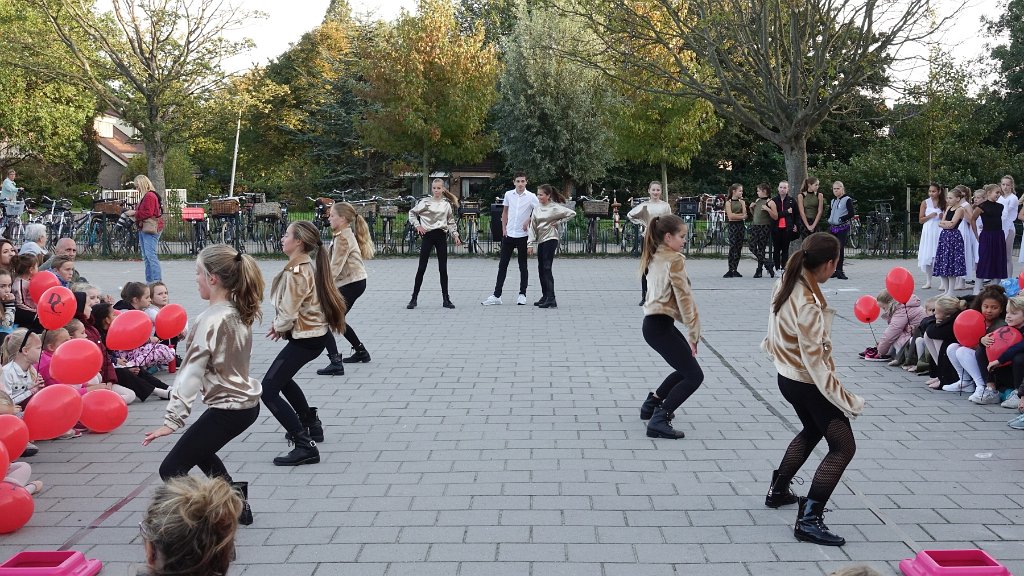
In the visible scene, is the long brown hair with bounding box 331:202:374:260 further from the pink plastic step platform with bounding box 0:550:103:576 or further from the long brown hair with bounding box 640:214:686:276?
the pink plastic step platform with bounding box 0:550:103:576

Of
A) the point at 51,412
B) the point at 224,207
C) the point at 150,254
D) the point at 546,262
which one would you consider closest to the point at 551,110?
the point at 224,207

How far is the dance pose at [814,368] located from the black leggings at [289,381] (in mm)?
2918

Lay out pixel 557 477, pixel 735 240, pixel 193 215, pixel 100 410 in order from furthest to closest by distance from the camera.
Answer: pixel 193 215 < pixel 735 240 < pixel 100 410 < pixel 557 477

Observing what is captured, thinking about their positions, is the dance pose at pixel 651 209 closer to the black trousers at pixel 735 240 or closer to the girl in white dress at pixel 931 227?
the black trousers at pixel 735 240

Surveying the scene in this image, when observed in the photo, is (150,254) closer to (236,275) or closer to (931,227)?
(236,275)

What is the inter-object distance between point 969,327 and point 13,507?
6787 millimetres

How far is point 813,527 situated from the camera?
452 centimetres

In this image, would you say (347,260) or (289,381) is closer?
(289,381)

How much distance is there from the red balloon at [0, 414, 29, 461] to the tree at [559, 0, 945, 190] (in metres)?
13.7

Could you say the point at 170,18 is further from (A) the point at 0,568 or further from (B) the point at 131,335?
(A) the point at 0,568

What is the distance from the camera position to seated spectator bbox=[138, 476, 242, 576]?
2.55 metres

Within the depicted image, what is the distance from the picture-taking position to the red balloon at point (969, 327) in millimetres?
7438

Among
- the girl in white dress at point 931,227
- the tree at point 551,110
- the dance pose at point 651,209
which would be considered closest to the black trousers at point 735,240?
the girl in white dress at point 931,227

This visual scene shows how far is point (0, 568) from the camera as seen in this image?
3998 mm
